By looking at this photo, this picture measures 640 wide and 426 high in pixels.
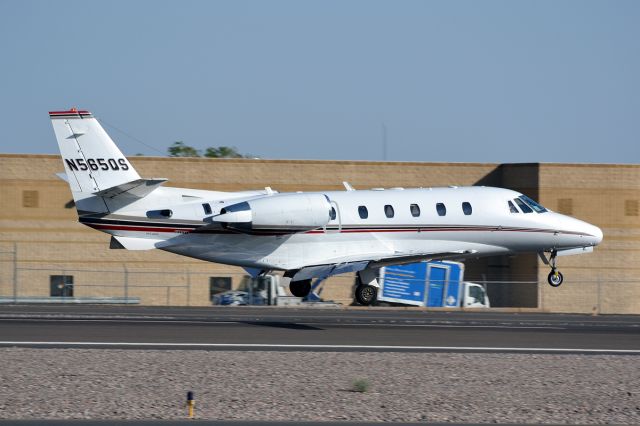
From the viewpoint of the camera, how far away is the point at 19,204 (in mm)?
44969

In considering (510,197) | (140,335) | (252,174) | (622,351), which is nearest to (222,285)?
A: (252,174)

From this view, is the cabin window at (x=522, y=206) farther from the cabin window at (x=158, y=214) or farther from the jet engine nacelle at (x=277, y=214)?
the cabin window at (x=158, y=214)

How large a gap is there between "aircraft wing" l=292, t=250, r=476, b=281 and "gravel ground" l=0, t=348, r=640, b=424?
835 centimetres

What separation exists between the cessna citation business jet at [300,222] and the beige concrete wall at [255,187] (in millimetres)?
13789

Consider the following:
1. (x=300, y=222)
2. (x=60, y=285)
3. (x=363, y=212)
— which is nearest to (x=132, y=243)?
(x=300, y=222)

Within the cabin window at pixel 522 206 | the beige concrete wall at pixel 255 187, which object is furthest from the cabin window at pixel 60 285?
the cabin window at pixel 522 206

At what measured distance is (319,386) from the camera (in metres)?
15.1

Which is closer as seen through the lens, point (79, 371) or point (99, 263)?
point (79, 371)

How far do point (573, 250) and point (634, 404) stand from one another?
1864 cm

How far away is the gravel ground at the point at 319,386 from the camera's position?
43.1 feet

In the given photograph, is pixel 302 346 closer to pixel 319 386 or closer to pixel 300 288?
pixel 319 386

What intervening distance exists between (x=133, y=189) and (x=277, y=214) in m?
4.01

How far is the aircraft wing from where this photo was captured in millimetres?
27156

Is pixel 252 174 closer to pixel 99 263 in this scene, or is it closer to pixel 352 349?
pixel 99 263
